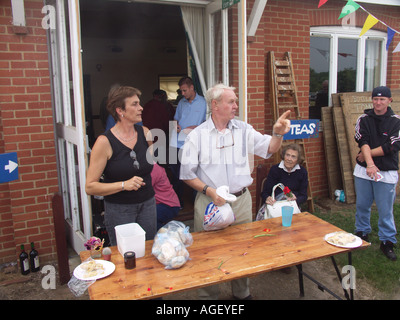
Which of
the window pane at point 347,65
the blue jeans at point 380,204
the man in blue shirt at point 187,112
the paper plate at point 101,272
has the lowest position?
the blue jeans at point 380,204

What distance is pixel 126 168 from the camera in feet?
8.54

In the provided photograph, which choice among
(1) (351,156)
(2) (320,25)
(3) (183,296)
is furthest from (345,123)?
(3) (183,296)

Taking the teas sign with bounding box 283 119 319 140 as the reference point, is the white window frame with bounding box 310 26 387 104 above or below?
above

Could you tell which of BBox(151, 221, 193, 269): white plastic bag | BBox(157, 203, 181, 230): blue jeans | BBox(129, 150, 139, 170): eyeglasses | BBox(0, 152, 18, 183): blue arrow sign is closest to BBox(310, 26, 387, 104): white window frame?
BBox(157, 203, 181, 230): blue jeans

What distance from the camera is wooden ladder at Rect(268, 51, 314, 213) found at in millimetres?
5043

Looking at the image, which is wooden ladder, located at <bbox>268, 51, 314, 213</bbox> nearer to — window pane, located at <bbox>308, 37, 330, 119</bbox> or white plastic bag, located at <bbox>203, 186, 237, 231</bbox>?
window pane, located at <bbox>308, 37, 330, 119</bbox>

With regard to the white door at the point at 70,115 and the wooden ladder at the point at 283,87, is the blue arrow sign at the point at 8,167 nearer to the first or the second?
the white door at the point at 70,115

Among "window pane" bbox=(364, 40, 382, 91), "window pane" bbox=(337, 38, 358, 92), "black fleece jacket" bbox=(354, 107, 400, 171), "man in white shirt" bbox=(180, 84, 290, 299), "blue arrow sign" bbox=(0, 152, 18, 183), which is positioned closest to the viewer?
"man in white shirt" bbox=(180, 84, 290, 299)

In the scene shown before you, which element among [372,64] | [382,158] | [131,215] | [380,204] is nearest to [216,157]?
[131,215]

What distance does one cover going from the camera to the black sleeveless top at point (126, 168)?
258 cm

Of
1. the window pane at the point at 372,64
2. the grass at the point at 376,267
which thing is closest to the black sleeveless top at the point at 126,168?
the grass at the point at 376,267

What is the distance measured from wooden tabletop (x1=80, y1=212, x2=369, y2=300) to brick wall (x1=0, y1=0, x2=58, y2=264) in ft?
5.66

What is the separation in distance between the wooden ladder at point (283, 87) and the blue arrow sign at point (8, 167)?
11.1 feet

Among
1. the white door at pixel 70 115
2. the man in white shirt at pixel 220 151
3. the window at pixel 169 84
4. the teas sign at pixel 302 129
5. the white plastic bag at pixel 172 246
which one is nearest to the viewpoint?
the white plastic bag at pixel 172 246
